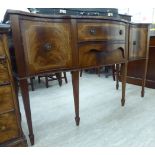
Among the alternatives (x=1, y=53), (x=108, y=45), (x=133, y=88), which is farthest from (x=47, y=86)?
(x=1, y=53)

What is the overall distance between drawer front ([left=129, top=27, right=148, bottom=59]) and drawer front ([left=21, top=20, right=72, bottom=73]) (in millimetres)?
806

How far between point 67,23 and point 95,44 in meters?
0.28

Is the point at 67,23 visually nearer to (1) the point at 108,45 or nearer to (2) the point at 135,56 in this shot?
(1) the point at 108,45

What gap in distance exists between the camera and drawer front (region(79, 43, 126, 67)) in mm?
1224

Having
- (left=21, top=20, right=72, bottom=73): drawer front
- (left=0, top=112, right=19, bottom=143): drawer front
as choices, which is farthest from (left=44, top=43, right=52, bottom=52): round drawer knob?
(left=0, top=112, right=19, bottom=143): drawer front

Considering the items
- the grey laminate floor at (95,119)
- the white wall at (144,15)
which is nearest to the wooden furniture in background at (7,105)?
the grey laminate floor at (95,119)

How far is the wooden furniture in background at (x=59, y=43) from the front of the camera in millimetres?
952

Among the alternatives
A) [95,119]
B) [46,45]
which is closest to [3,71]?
[46,45]


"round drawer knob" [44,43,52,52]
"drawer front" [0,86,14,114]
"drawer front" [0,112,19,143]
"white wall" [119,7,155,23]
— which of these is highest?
"white wall" [119,7,155,23]

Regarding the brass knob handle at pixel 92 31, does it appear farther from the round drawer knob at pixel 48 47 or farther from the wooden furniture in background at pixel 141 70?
the wooden furniture in background at pixel 141 70

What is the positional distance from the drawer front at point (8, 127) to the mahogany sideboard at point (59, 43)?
116 mm

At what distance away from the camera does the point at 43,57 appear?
3.45 feet

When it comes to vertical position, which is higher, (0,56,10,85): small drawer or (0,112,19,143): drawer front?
(0,56,10,85): small drawer

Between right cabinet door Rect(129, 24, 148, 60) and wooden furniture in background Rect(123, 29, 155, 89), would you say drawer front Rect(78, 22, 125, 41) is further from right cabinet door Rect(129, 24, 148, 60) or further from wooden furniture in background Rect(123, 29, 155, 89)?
wooden furniture in background Rect(123, 29, 155, 89)
